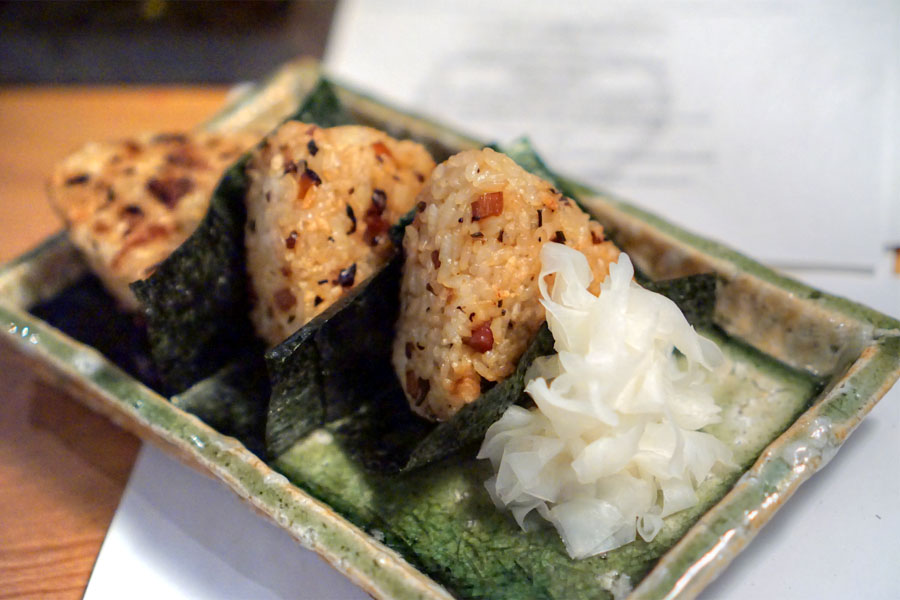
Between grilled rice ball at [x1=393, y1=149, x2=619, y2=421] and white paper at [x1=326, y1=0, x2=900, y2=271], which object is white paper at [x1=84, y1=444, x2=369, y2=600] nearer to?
grilled rice ball at [x1=393, y1=149, x2=619, y2=421]

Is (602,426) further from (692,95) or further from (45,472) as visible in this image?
(692,95)

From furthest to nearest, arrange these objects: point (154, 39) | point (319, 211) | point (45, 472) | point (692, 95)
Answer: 1. point (154, 39)
2. point (692, 95)
3. point (45, 472)
4. point (319, 211)

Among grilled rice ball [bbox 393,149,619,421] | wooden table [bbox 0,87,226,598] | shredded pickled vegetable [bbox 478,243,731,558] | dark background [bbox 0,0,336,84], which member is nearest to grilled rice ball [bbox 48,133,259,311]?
wooden table [bbox 0,87,226,598]

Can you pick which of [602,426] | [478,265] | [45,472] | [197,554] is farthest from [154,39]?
[602,426]

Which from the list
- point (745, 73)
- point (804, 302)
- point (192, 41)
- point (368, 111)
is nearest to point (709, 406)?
point (804, 302)

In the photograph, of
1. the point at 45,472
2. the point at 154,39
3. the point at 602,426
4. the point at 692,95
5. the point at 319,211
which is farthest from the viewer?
the point at 154,39

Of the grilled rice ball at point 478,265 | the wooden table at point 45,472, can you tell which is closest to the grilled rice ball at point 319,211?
the grilled rice ball at point 478,265

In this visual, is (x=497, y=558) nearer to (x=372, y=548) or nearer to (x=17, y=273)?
(x=372, y=548)
